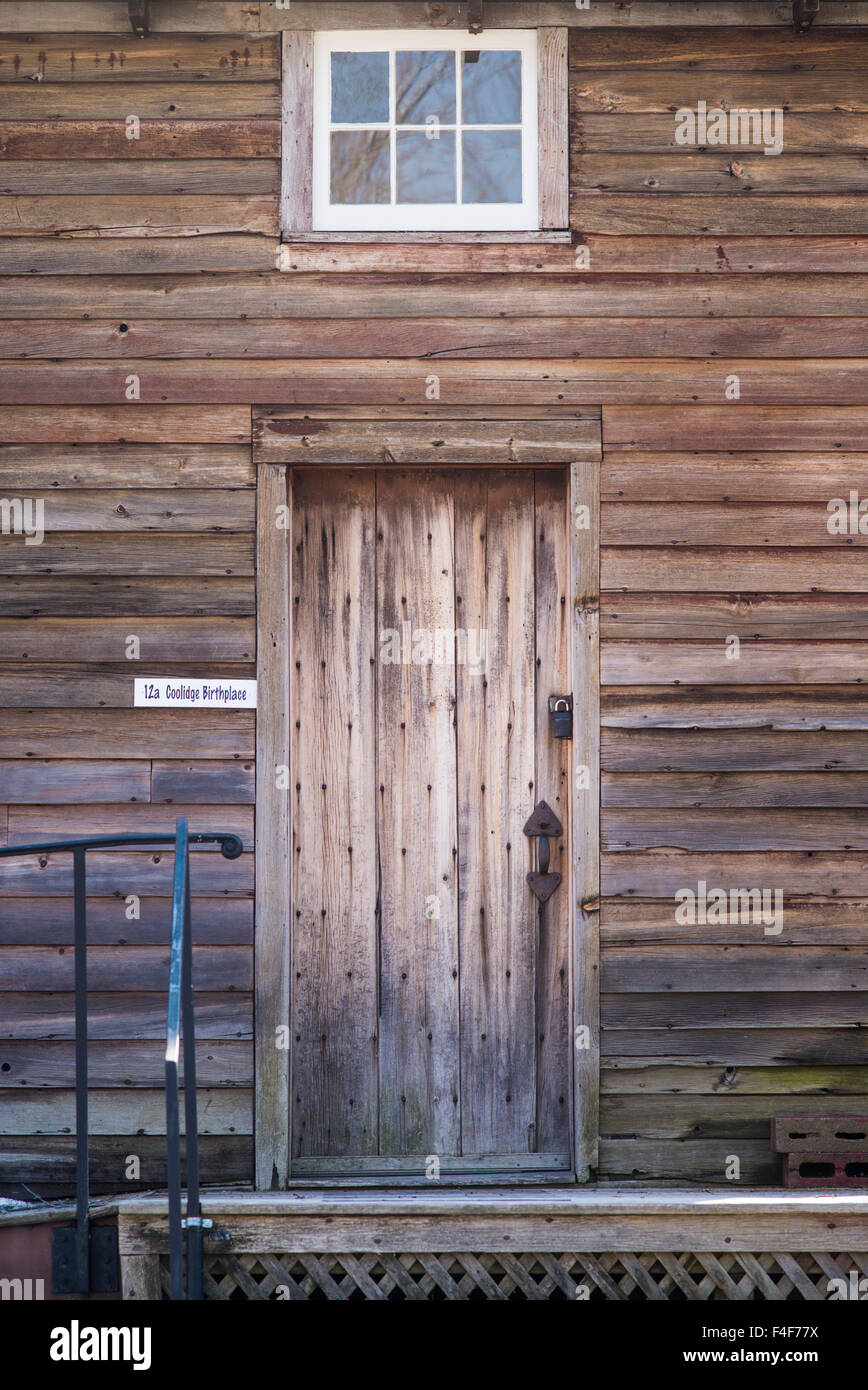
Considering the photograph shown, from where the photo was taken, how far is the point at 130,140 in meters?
4.52

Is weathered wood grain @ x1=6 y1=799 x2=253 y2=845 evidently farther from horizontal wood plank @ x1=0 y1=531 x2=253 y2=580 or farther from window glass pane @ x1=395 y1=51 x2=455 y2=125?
window glass pane @ x1=395 y1=51 x2=455 y2=125

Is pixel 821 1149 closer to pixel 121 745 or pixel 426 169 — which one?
pixel 121 745

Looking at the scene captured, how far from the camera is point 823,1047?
4395 millimetres

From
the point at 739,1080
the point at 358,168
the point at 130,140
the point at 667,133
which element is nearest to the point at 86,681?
the point at 130,140

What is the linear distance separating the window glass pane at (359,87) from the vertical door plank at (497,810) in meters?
1.34

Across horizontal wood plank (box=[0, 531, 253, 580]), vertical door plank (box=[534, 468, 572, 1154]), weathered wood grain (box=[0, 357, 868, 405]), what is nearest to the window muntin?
weathered wood grain (box=[0, 357, 868, 405])

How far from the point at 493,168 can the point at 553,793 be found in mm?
2232

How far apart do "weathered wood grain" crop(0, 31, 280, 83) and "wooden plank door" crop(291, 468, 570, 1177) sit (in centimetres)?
148

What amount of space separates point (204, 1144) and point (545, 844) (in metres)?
1.55

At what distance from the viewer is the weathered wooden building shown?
14.4 feet

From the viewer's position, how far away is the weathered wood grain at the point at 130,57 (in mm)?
4523

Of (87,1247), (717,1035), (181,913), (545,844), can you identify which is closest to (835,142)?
(545,844)

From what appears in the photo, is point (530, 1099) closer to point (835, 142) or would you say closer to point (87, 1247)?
point (87, 1247)

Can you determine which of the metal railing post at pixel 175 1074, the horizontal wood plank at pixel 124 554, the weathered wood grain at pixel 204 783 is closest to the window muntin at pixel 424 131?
the horizontal wood plank at pixel 124 554
